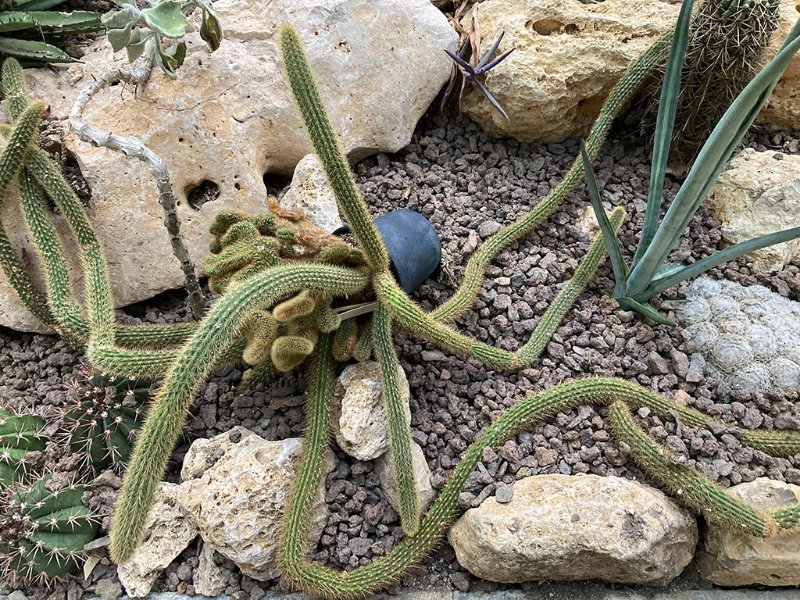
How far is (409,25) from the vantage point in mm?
2537

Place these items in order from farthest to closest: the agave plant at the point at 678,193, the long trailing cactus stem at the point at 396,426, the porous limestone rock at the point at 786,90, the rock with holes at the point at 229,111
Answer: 1. the porous limestone rock at the point at 786,90
2. the rock with holes at the point at 229,111
3. the long trailing cactus stem at the point at 396,426
4. the agave plant at the point at 678,193

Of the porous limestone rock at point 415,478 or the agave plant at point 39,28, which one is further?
the agave plant at point 39,28

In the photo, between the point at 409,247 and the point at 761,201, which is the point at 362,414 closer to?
the point at 409,247

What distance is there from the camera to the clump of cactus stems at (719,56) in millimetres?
2047

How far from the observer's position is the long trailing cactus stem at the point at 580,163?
7.56 feet

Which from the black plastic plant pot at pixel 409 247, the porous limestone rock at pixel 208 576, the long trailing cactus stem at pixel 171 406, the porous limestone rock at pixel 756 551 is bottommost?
the porous limestone rock at pixel 208 576

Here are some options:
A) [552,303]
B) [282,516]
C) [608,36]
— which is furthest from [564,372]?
[608,36]

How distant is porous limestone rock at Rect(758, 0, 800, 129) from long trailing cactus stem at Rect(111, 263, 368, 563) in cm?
236

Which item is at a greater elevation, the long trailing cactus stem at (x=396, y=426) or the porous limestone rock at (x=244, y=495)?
the long trailing cactus stem at (x=396, y=426)

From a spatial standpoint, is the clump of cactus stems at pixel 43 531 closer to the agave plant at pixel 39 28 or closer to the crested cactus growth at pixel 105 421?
the crested cactus growth at pixel 105 421

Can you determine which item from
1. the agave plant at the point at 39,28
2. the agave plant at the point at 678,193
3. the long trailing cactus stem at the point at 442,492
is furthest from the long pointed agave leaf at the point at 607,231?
the agave plant at the point at 39,28

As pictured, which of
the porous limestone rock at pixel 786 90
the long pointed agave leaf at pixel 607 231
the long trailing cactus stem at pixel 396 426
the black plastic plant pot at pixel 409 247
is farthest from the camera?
the porous limestone rock at pixel 786 90

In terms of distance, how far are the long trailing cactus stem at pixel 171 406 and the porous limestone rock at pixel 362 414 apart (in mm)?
500

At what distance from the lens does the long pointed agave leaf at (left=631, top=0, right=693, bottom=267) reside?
6.15 ft
